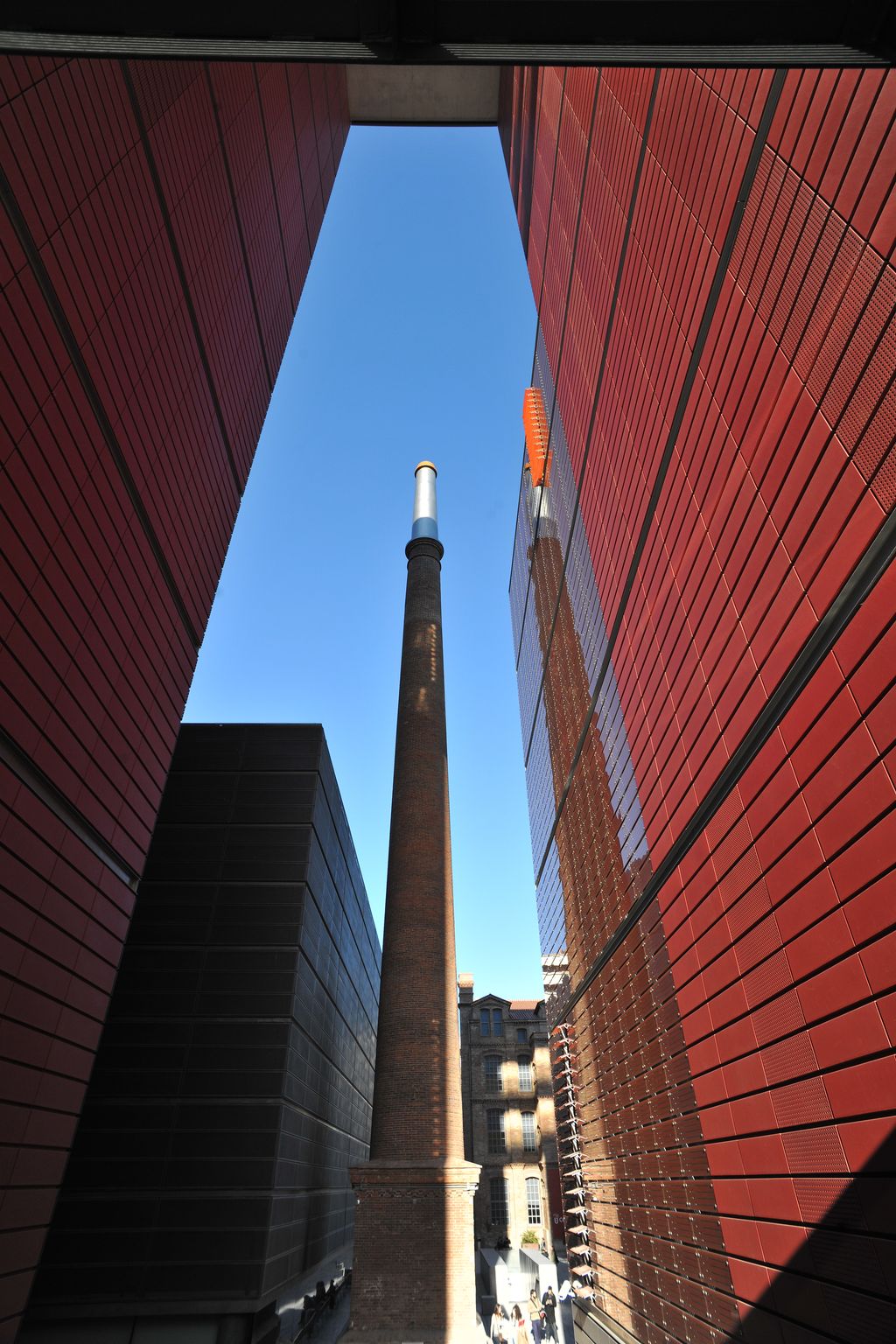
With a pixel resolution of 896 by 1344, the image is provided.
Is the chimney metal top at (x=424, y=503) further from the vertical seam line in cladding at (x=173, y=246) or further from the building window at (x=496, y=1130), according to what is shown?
the building window at (x=496, y=1130)

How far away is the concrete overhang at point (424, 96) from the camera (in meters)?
19.7

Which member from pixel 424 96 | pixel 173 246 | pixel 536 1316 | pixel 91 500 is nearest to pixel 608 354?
pixel 173 246

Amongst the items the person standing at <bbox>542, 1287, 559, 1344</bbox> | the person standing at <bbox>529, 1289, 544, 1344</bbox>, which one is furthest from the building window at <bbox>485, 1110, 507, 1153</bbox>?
the person standing at <bbox>542, 1287, 559, 1344</bbox>

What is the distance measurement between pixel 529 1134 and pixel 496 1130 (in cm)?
165

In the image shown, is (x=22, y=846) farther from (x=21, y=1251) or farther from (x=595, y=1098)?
(x=595, y=1098)

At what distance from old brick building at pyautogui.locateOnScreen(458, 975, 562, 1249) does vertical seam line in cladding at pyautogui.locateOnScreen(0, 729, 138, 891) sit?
A: 31.4 meters

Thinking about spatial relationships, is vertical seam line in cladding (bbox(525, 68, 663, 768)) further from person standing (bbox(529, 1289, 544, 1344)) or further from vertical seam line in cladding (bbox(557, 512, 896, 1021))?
person standing (bbox(529, 1289, 544, 1344))

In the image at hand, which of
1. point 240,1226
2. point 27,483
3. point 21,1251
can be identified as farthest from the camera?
point 240,1226

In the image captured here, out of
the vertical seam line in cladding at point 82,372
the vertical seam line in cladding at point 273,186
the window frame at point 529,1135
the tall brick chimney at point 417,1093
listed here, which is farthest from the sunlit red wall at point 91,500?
the window frame at point 529,1135

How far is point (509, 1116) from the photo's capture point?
35531 mm

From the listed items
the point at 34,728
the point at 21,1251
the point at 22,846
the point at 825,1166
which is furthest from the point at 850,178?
the point at 21,1251

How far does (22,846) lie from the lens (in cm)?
607

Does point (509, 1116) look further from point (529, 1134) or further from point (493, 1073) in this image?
point (493, 1073)

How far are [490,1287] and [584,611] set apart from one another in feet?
67.6
